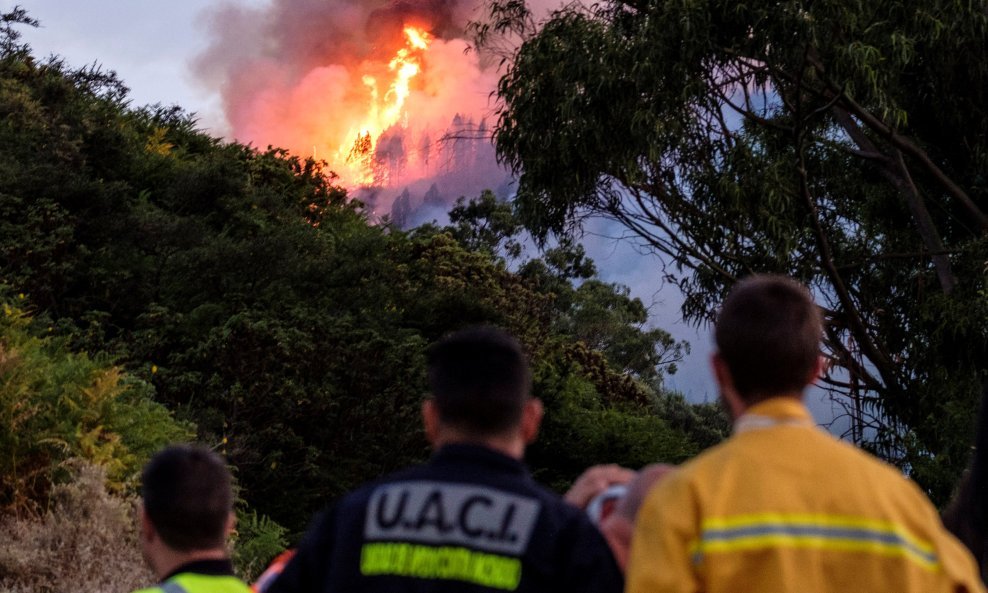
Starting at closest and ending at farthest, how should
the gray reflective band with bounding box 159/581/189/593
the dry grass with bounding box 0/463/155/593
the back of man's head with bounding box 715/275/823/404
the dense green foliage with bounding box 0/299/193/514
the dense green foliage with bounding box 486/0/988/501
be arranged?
the back of man's head with bounding box 715/275/823/404 → the gray reflective band with bounding box 159/581/189/593 → the dry grass with bounding box 0/463/155/593 → the dense green foliage with bounding box 0/299/193/514 → the dense green foliage with bounding box 486/0/988/501

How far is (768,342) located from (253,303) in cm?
1491

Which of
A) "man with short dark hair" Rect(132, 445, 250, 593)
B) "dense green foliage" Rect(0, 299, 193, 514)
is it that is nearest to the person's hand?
"man with short dark hair" Rect(132, 445, 250, 593)

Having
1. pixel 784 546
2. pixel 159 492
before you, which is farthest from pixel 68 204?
pixel 784 546

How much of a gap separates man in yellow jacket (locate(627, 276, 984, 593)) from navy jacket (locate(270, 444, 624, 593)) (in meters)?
0.19

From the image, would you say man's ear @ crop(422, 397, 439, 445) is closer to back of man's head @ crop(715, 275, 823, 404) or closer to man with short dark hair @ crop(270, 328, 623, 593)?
man with short dark hair @ crop(270, 328, 623, 593)

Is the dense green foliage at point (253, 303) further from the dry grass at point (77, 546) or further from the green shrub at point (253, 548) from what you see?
the dry grass at point (77, 546)

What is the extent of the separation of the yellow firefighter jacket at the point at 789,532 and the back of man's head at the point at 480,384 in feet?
1.35

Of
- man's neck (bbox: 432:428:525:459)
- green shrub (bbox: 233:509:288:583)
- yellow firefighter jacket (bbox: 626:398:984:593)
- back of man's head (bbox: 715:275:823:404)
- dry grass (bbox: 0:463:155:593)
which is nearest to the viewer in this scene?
yellow firefighter jacket (bbox: 626:398:984:593)

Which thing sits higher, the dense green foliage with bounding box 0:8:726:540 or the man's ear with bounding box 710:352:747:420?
the dense green foliage with bounding box 0:8:726:540

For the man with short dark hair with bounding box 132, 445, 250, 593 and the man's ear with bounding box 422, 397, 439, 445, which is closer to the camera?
the man's ear with bounding box 422, 397, 439, 445

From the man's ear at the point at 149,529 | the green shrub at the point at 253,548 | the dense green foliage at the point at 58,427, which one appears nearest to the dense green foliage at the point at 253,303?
the green shrub at the point at 253,548

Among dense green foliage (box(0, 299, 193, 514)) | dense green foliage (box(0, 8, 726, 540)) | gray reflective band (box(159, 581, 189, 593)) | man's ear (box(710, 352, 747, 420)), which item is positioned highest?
dense green foliage (box(0, 8, 726, 540))

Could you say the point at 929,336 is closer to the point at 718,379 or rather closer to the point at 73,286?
the point at 73,286

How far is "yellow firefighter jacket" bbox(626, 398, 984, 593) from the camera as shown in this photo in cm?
228
